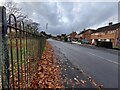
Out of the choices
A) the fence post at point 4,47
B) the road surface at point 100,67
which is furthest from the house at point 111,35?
the fence post at point 4,47

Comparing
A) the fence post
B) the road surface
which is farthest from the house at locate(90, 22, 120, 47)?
the fence post

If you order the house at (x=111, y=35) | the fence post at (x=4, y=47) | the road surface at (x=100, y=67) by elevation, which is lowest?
the road surface at (x=100, y=67)

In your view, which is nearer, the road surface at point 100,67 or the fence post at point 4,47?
the fence post at point 4,47

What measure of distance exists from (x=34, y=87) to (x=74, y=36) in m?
152

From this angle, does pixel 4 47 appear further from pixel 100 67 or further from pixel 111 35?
pixel 111 35

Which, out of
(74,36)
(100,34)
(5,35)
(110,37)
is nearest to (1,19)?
(5,35)

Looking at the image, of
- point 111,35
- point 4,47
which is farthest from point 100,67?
point 111,35

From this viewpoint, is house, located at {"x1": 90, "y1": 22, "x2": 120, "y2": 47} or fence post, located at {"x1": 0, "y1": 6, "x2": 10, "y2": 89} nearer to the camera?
fence post, located at {"x1": 0, "y1": 6, "x2": 10, "y2": 89}

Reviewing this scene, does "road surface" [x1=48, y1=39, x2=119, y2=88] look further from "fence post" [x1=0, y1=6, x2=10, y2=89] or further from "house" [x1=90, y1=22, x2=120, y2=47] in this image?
"house" [x1=90, y1=22, x2=120, y2=47]

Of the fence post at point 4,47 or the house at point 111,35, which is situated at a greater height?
the house at point 111,35

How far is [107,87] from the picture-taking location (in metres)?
6.83

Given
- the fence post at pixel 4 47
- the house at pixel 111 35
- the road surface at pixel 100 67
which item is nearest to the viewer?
the fence post at pixel 4 47

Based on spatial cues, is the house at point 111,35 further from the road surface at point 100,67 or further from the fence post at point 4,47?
the fence post at point 4,47

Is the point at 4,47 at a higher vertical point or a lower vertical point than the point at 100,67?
higher
